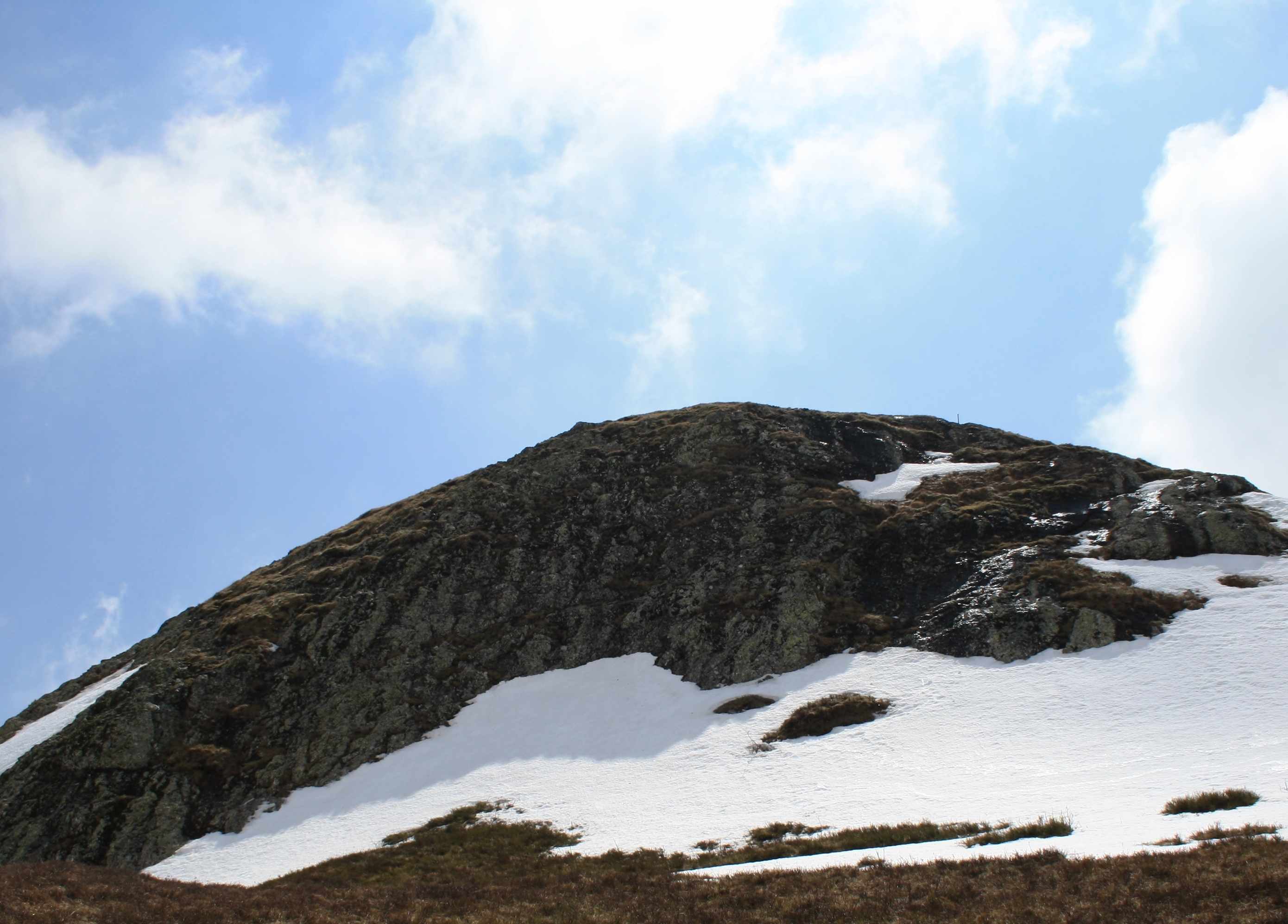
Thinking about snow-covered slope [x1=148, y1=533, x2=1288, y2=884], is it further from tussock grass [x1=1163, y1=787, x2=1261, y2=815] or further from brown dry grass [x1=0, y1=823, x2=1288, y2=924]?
brown dry grass [x1=0, y1=823, x2=1288, y2=924]

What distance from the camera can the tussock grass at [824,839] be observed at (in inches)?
858

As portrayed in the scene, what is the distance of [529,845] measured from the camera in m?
29.7

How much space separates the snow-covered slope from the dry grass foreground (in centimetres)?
189

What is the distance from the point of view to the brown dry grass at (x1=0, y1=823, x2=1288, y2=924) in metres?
13.5

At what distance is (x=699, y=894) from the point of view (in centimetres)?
1916

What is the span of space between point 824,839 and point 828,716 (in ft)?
41.8

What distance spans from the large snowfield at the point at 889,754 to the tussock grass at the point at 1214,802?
29 cm

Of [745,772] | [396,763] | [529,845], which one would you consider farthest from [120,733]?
[745,772]

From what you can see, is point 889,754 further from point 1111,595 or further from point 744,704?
point 1111,595

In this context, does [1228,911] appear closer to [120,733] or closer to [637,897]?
[637,897]

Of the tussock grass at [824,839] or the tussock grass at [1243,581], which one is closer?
the tussock grass at [824,839]

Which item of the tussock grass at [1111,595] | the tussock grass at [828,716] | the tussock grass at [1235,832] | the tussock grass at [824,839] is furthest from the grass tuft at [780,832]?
the tussock grass at [1111,595]

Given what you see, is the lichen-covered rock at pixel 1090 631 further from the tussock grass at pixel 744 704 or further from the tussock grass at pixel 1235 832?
the tussock grass at pixel 1235 832

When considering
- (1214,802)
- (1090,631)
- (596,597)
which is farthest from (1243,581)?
(596,597)
